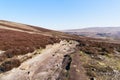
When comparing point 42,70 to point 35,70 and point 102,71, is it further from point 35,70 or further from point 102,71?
point 102,71

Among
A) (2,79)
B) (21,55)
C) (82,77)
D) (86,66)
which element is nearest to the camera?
(2,79)

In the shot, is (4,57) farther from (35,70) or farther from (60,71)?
(60,71)

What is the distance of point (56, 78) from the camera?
16.6 metres

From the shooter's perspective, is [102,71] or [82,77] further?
[102,71]

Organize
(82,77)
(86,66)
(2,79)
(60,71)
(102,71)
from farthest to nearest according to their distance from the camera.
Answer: (86,66), (102,71), (60,71), (82,77), (2,79)

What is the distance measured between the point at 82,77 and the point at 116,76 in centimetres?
373

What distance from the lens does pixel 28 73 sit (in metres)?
18.2

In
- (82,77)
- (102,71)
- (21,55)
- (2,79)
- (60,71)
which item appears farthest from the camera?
(21,55)

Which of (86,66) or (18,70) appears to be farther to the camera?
(86,66)

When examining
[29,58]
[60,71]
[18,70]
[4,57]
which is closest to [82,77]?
[60,71]

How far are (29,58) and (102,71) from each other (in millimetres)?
10666

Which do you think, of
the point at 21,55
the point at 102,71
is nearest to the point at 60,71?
the point at 102,71

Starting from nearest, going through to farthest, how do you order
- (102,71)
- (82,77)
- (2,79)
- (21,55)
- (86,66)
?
(2,79), (82,77), (102,71), (86,66), (21,55)

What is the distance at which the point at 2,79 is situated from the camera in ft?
54.1
